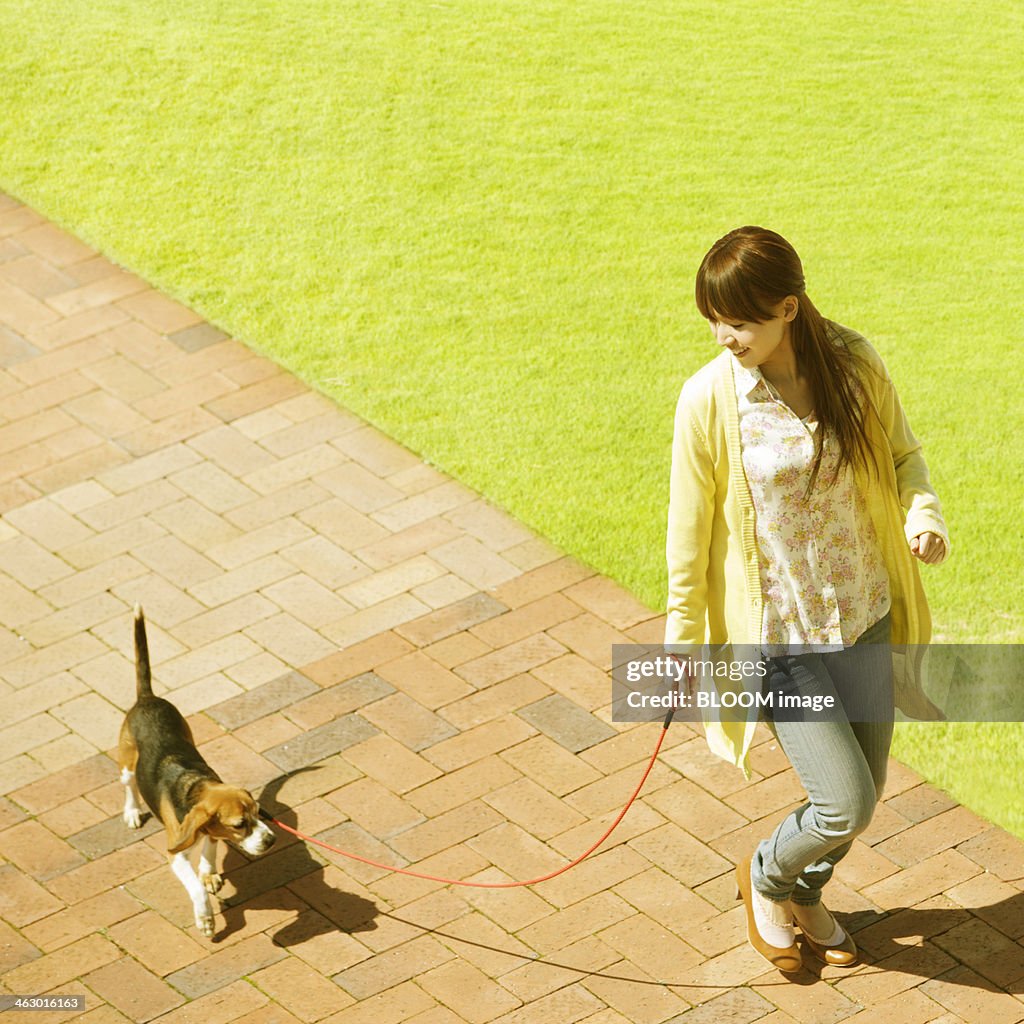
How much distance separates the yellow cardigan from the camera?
175 inches

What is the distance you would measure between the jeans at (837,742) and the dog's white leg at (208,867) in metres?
1.91

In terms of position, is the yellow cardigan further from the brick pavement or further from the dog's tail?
the dog's tail

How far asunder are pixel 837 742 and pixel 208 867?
2.18m

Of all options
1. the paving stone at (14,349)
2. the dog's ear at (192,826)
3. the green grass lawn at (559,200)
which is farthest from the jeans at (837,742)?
the paving stone at (14,349)

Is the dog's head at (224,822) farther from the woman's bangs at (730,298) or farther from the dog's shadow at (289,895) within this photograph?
the woman's bangs at (730,298)

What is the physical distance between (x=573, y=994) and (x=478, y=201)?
6.25 m

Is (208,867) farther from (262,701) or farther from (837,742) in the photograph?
(837,742)

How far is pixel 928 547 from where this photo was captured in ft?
14.5

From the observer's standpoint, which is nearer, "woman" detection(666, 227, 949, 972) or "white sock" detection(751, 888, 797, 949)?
"woman" detection(666, 227, 949, 972)

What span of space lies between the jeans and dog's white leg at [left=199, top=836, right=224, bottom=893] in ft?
6.28

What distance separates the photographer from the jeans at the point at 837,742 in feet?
14.9

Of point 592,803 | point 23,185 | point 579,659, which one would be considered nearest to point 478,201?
point 23,185

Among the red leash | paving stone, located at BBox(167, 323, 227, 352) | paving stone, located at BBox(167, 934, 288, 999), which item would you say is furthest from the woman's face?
paving stone, located at BBox(167, 323, 227, 352)

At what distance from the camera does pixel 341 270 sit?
32.0ft
